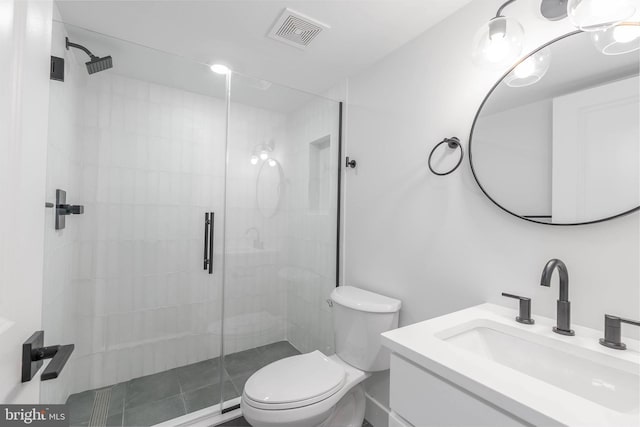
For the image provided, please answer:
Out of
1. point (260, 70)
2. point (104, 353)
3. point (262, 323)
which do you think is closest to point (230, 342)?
point (262, 323)

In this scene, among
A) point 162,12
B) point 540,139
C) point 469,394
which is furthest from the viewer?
point 162,12

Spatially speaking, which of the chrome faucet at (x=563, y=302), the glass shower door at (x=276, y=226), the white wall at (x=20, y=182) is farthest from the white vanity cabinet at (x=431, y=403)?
the glass shower door at (x=276, y=226)

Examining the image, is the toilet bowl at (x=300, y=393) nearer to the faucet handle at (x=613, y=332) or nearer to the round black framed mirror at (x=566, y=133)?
the faucet handle at (x=613, y=332)

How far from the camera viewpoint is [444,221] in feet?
4.59

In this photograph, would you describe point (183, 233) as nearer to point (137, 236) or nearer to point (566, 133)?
point (137, 236)

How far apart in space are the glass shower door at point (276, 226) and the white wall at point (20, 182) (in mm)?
1234

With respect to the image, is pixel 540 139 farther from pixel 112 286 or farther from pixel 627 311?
pixel 112 286

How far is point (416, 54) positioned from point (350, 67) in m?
0.49

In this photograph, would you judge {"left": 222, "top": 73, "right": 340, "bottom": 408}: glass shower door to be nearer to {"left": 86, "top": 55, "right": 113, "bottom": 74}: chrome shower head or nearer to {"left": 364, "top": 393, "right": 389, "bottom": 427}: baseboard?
{"left": 364, "top": 393, "right": 389, "bottom": 427}: baseboard

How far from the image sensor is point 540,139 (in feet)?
3.51

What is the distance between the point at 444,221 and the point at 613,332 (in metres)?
0.70

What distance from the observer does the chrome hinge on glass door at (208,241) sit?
1.87 metres

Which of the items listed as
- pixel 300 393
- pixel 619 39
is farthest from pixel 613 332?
pixel 300 393

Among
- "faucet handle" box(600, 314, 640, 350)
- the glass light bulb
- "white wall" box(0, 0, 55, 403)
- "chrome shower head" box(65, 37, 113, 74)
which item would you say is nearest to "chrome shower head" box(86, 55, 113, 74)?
"chrome shower head" box(65, 37, 113, 74)
